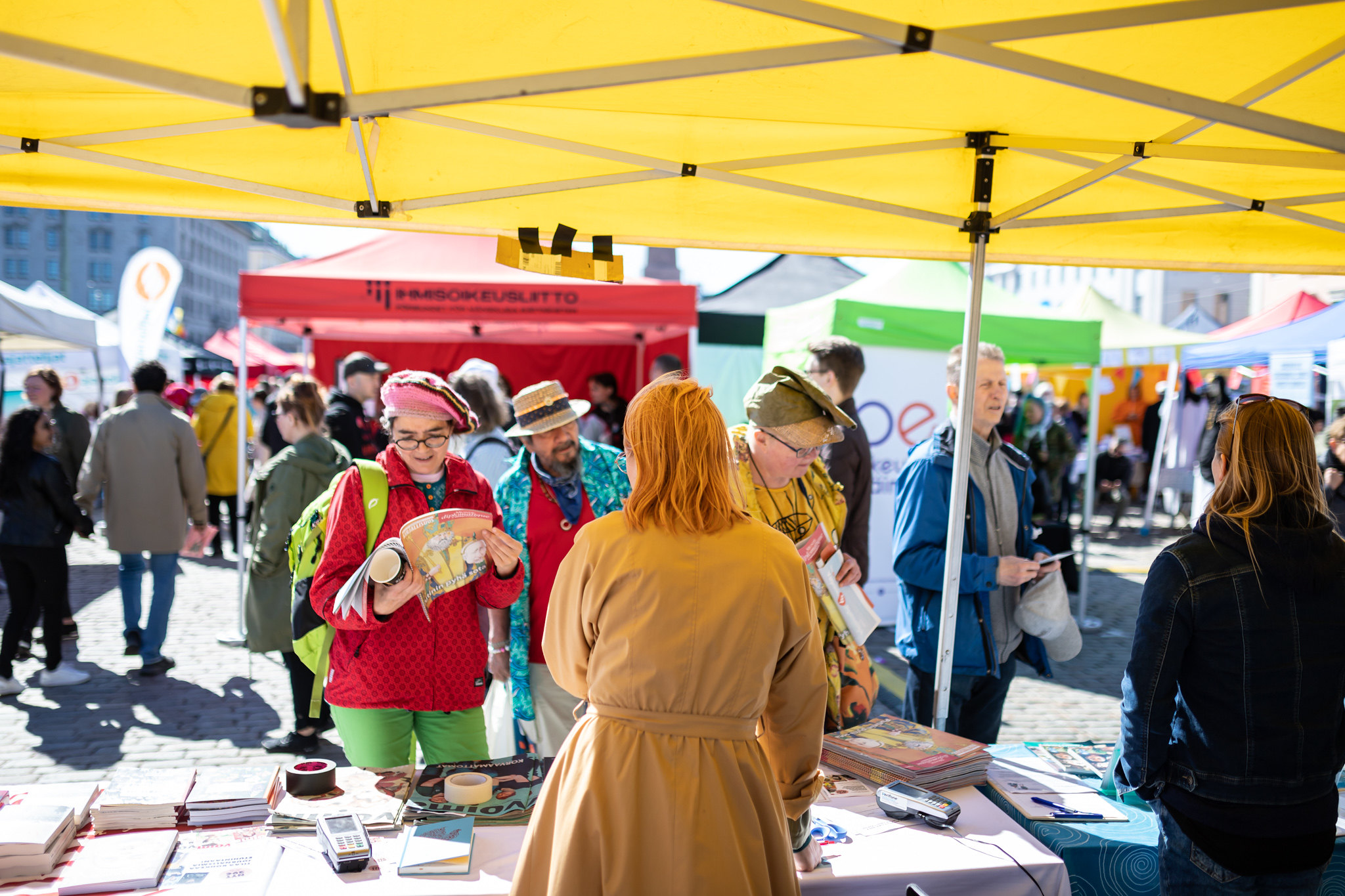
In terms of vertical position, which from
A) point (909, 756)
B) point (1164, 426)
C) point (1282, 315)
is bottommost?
point (909, 756)

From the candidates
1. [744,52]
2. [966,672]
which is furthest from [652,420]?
[966,672]

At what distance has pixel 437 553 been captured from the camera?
2383 mm

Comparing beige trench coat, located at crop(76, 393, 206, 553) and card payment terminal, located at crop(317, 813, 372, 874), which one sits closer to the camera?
card payment terminal, located at crop(317, 813, 372, 874)

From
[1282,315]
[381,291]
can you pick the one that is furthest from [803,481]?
[1282,315]

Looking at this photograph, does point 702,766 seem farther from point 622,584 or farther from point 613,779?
point 622,584

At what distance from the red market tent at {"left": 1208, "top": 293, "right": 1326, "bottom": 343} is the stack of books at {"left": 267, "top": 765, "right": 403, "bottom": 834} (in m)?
11.3

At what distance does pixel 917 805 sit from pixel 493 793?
1.05 meters

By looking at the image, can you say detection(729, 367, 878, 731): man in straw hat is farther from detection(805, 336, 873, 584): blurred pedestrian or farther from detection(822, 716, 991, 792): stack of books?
detection(805, 336, 873, 584): blurred pedestrian

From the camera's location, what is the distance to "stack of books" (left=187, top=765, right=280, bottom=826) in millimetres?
2092

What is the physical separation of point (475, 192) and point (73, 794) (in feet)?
6.48

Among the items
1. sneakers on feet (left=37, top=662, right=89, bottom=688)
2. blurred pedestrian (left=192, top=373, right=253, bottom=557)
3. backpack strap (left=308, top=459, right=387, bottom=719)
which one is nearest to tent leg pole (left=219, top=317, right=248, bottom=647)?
sneakers on feet (left=37, top=662, right=89, bottom=688)

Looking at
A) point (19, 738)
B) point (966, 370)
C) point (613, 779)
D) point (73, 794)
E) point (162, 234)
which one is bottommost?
point (19, 738)

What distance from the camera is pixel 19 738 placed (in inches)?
181

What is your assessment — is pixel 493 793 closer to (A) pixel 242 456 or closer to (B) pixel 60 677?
(A) pixel 242 456
